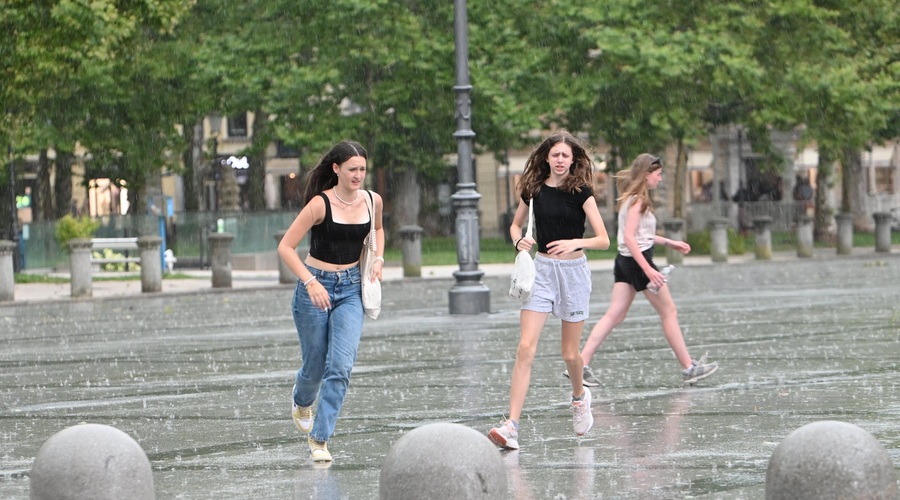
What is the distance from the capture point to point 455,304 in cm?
2105

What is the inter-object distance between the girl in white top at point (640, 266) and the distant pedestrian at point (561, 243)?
254cm

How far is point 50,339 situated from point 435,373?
7.10m

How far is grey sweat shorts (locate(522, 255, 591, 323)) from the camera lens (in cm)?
949

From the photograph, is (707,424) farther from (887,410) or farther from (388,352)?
(388,352)

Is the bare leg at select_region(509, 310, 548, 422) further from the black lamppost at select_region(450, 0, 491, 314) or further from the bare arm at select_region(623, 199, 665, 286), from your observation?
the black lamppost at select_region(450, 0, 491, 314)

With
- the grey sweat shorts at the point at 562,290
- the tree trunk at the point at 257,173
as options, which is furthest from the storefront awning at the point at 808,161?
the grey sweat shorts at the point at 562,290

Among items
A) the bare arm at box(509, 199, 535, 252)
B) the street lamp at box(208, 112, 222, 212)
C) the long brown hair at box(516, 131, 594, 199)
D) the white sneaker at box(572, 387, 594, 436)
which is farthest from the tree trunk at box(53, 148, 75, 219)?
the white sneaker at box(572, 387, 594, 436)

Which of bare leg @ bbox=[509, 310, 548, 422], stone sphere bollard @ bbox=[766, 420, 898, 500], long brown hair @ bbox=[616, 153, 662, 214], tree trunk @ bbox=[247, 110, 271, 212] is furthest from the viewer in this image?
tree trunk @ bbox=[247, 110, 271, 212]

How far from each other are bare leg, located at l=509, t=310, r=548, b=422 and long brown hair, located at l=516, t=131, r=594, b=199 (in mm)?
711

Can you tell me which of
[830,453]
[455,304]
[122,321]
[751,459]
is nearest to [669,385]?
[751,459]

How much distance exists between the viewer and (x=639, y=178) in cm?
1246

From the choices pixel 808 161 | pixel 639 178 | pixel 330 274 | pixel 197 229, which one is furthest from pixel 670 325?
pixel 808 161

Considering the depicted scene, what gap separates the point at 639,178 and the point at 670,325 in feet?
3.61

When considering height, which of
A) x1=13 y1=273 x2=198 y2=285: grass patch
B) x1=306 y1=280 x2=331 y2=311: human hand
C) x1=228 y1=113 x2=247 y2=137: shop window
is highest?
x1=228 y1=113 x2=247 y2=137: shop window
